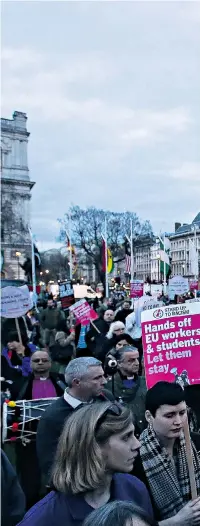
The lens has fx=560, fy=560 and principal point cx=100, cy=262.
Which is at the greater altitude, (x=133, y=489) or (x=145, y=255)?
(x=145, y=255)

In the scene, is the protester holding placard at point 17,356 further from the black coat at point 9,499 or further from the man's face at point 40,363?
the black coat at point 9,499

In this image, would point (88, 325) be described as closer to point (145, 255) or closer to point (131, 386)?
point (131, 386)

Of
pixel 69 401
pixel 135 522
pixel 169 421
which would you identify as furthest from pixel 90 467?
pixel 69 401

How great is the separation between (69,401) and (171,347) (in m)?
0.81

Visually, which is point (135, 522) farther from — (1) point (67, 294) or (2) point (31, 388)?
(1) point (67, 294)

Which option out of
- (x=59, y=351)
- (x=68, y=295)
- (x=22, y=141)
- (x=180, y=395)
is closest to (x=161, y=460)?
(x=180, y=395)

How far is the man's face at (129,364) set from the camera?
16.4 ft

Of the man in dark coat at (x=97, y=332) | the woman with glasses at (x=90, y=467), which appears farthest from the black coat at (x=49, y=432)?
the man in dark coat at (x=97, y=332)

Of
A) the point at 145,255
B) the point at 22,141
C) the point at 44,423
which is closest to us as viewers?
the point at 44,423

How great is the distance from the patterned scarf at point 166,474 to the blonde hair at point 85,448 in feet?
→ 1.83

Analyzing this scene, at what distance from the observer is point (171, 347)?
3955 millimetres

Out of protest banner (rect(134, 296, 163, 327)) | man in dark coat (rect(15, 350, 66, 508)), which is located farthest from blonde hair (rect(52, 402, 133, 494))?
protest banner (rect(134, 296, 163, 327))

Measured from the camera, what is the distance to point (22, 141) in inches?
2953

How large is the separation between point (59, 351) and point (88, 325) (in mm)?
1834
